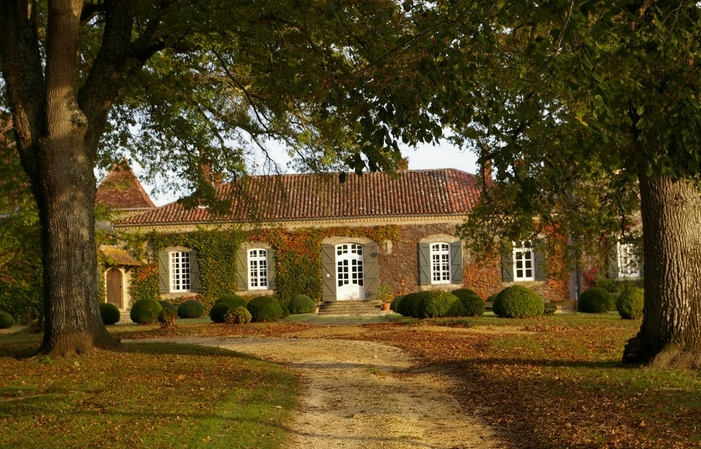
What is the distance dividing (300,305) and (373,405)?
19523 millimetres

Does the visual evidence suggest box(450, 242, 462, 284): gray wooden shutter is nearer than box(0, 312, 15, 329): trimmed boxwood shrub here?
No

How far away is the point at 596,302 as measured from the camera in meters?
24.4

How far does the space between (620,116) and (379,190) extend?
74.7 ft

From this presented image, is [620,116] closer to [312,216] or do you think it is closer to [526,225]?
[526,225]

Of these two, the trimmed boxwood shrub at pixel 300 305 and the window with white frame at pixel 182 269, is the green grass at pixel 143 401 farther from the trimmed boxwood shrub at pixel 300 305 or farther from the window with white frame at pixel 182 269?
the window with white frame at pixel 182 269

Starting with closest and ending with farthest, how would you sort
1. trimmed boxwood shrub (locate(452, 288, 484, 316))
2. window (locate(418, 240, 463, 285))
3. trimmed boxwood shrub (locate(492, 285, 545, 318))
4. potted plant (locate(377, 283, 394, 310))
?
trimmed boxwood shrub (locate(492, 285, 545, 318))
trimmed boxwood shrub (locate(452, 288, 484, 316))
potted plant (locate(377, 283, 394, 310))
window (locate(418, 240, 463, 285))

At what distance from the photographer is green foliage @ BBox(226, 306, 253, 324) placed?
910 inches

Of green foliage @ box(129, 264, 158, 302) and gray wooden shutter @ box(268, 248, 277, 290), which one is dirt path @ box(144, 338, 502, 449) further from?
green foliage @ box(129, 264, 158, 302)

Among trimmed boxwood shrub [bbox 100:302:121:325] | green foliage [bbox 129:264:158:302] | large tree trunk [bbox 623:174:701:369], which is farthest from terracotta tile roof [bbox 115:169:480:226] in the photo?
large tree trunk [bbox 623:174:701:369]

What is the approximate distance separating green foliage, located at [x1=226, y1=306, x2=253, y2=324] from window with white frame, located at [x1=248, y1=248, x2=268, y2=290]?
7.78 m

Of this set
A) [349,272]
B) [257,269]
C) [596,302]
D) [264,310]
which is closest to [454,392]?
[264,310]

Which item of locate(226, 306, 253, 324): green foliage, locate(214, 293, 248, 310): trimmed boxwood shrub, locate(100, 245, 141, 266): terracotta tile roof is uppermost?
locate(100, 245, 141, 266): terracotta tile roof

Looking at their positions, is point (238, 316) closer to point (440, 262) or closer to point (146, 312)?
point (146, 312)

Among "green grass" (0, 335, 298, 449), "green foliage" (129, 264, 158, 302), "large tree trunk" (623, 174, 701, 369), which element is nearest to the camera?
"green grass" (0, 335, 298, 449)
